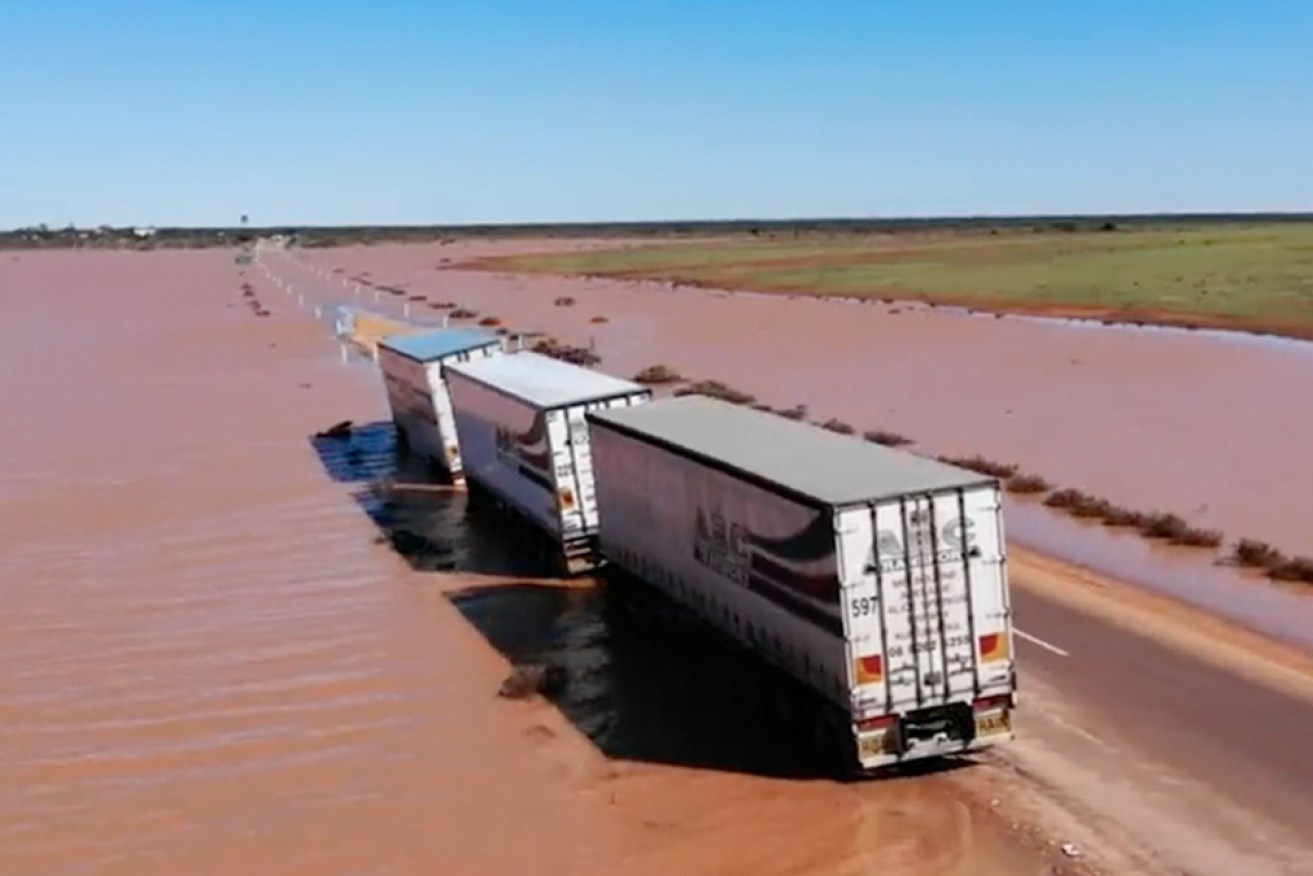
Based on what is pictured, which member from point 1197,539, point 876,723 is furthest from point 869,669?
point 1197,539

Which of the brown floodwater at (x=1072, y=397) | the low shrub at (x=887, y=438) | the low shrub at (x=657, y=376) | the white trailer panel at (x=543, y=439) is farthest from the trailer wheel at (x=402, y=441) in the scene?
the low shrub at (x=657, y=376)

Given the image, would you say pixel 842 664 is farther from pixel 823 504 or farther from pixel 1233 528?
pixel 1233 528

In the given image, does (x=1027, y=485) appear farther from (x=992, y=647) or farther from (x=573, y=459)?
(x=992, y=647)

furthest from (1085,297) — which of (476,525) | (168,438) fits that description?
(476,525)

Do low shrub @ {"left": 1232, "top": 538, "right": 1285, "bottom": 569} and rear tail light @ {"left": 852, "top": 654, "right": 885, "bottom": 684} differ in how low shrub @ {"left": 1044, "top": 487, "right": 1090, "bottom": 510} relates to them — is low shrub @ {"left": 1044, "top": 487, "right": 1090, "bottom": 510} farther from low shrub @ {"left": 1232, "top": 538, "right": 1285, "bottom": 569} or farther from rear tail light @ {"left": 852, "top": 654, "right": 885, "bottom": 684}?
rear tail light @ {"left": 852, "top": 654, "right": 885, "bottom": 684}

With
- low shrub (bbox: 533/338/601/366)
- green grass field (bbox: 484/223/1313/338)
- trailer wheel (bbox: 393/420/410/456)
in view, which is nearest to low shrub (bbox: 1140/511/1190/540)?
trailer wheel (bbox: 393/420/410/456)

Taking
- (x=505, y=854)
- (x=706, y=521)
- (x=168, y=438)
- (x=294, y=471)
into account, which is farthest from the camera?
(x=168, y=438)
